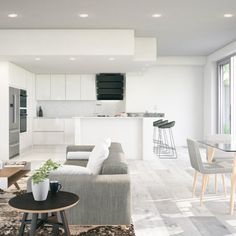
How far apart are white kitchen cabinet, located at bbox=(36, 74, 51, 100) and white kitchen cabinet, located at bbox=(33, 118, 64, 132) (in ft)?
2.43

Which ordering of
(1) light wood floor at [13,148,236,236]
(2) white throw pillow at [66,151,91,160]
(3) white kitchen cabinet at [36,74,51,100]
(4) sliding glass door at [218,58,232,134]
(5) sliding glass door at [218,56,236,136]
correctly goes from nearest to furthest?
(1) light wood floor at [13,148,236,236] < (2) white throw pillow at [66,151,91,160] < (5) sliding glass door at [218,56,236,136] < (4) sliding glass door at [218,58,232,134] < (3) white kitchen cabinet at [36,74,51,100]

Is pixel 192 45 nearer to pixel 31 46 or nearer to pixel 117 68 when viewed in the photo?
pixel 117 68

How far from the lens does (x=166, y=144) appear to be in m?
10.1

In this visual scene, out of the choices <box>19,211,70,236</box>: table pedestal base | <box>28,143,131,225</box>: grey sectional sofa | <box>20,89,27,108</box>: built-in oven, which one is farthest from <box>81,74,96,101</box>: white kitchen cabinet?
<box>19,211,70,236</box>: table pedestal base

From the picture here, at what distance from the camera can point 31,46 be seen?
6910mm

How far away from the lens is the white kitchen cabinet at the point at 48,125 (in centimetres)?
1066

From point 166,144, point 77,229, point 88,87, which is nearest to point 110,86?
point 88,87

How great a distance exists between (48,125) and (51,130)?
0.18 metres

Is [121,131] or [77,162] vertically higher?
[121,131]

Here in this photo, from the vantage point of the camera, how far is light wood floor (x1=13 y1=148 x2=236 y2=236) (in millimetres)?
3371

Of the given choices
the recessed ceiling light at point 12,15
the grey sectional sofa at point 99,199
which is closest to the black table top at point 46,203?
the grey sectional sofa at point 99,199

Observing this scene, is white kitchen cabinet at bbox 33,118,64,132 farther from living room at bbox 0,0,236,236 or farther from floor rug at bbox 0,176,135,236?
floor rug at bbox 0,176,135,236

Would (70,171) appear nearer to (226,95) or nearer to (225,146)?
(225,146)

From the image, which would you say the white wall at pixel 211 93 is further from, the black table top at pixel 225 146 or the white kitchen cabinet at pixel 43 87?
the black table top at pixel 225 146
